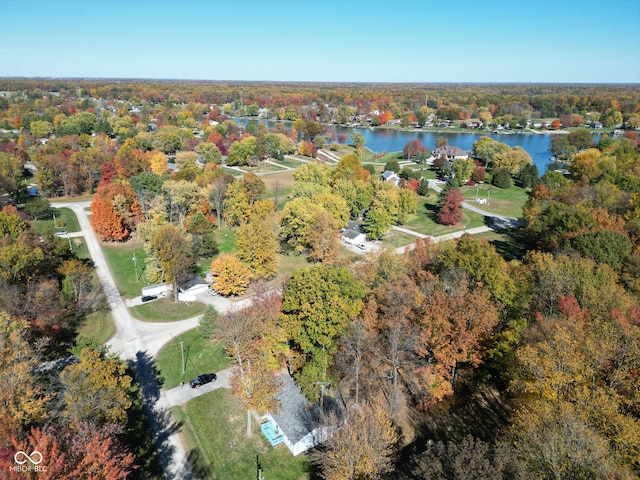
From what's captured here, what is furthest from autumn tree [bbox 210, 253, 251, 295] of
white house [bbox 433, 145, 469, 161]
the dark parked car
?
white house [bbox 433, 145, 469, 161]

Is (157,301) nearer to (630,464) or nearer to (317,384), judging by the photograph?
(317,384)

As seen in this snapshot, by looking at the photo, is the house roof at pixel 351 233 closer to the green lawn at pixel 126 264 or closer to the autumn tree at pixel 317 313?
the green lawn at pixel 126 264

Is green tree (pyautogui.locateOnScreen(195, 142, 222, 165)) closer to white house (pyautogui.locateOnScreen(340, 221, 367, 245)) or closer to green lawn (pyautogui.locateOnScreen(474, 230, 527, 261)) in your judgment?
white house (pyautogui.locateOnScreen(340, 221, 367, 245))

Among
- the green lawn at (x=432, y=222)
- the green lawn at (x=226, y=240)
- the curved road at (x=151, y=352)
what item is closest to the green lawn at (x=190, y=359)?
the curved road at (x=151, y=352)

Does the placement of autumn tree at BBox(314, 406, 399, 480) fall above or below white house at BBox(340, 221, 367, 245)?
above

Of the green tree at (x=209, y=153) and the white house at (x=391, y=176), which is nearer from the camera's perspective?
the white house at (x=391, y=176)

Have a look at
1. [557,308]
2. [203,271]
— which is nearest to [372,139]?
[203,271]

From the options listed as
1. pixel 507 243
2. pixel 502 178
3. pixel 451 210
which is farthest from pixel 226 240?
pixel 502 178
